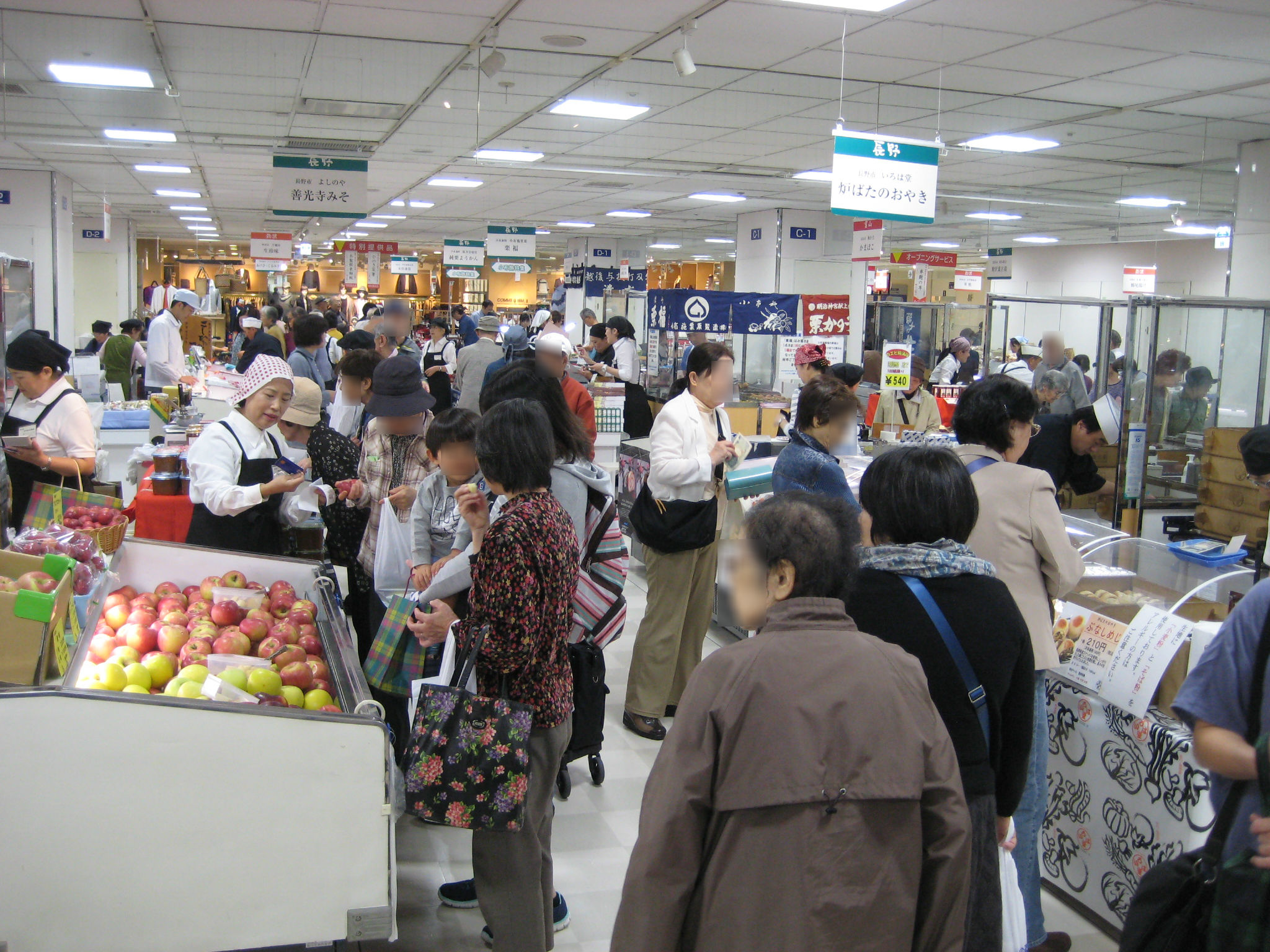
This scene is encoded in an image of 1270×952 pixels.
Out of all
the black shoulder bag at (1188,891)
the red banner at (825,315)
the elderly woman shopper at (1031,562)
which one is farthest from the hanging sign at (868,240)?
the black shoulder bag at (1188,891)

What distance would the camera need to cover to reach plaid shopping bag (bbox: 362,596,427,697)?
3262 millimetres

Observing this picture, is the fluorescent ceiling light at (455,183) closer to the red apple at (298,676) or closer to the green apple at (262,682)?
the red apple at (298,676)

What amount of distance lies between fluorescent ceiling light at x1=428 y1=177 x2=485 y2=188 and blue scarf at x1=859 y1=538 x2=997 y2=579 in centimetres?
1220

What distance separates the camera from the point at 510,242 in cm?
1827

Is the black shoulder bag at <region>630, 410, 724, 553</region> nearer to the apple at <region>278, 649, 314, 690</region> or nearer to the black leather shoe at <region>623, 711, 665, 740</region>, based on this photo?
the black leather shoe at <region>623, 711, 665, 740</region>

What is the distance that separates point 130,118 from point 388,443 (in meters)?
7.10

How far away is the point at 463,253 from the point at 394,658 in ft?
63.1

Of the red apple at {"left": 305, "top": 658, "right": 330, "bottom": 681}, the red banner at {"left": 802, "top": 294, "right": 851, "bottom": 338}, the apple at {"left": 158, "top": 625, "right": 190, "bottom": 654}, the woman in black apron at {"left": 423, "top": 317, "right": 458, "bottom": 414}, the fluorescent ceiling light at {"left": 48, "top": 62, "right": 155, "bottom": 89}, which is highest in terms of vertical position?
the fluorescent ceiling light at {"left": 48, "top": 62, "right": 155, "bottom": 89}

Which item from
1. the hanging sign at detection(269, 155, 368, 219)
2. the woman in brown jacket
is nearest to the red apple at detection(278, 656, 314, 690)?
the woman in brown jacket

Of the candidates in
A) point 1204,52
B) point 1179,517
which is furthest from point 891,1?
point 1179,517

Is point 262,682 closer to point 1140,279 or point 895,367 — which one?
point 895,367

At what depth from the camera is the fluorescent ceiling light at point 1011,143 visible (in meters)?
8.99

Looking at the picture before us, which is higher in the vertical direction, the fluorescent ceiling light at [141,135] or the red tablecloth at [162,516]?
the fluorescent ceiling light at [141,135]

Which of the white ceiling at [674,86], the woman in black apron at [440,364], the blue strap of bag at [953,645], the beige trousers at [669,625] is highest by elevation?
the white ceiling at [674,86]
